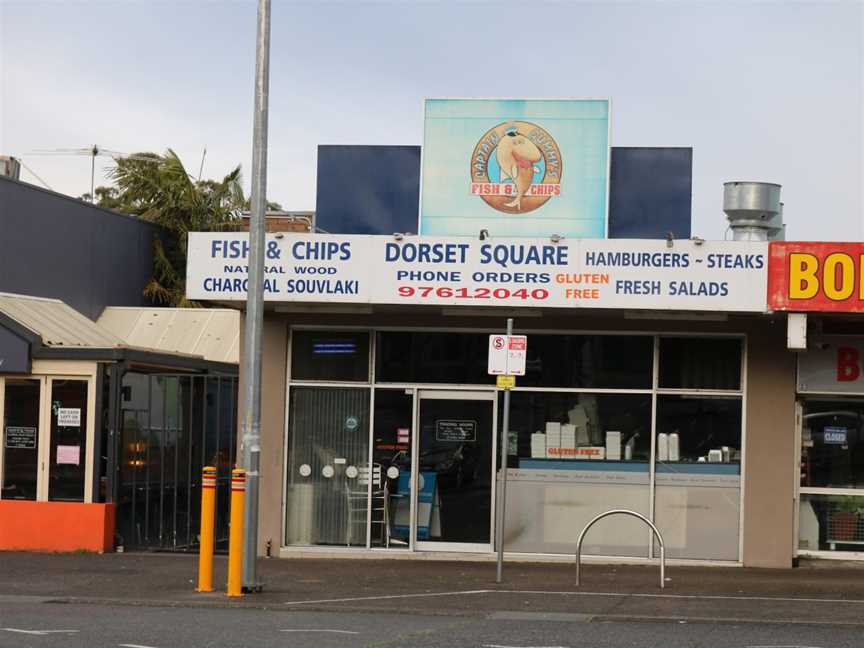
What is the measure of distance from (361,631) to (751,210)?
9405 mm

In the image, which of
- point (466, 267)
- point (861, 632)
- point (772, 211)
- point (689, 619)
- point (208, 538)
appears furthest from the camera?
point (772, 211)

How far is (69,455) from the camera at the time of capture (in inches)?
768

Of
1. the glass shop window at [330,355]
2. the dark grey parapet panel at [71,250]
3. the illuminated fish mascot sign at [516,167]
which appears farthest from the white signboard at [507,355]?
the dark grey parapet panel at [71,250]

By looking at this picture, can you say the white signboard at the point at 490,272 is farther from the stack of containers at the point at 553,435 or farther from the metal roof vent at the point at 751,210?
the stack of containers at the point at 553,435

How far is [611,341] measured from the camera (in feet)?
60.7

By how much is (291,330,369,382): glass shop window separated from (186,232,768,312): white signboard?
4.96ft

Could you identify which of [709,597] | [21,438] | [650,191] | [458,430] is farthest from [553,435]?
[21,438]

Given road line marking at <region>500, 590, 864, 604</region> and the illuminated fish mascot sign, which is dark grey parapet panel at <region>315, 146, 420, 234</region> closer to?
the illuminated fish mascot sign

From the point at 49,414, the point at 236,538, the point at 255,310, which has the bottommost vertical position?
the point at 236,538

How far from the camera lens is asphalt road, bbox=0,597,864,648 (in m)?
11.0

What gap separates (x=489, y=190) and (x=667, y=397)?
155 inches

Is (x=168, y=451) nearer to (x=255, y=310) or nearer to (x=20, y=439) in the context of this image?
(x=20, y=439)

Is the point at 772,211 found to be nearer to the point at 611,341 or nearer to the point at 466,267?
the point at 611,341

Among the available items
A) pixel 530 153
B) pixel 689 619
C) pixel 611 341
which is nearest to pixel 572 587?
pixel 689 619
